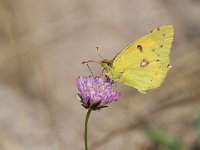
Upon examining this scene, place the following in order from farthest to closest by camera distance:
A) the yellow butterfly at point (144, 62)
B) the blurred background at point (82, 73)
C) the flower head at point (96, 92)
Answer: the blurred background at point (82, 73)
the yellow butterfly at point (144, 62)
the flower head at point (96, 92)

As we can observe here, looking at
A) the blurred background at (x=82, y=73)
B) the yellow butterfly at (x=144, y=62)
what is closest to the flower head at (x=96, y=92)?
the yellow butterfly at (x=144, y=62)

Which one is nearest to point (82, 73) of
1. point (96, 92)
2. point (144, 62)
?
point (144, 62)

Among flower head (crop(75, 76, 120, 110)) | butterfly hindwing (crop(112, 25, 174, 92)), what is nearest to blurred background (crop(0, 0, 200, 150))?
butterfly hindwing (crop(112, 25, 174, 92))

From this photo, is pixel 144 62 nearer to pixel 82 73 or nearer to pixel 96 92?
pixel 96 92

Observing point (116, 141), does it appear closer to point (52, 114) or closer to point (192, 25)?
point (52, 114)

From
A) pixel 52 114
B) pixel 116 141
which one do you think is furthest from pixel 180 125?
pixel 52 114

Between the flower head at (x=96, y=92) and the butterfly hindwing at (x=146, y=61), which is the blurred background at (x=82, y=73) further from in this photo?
the flower head at (x=96, y=92)
